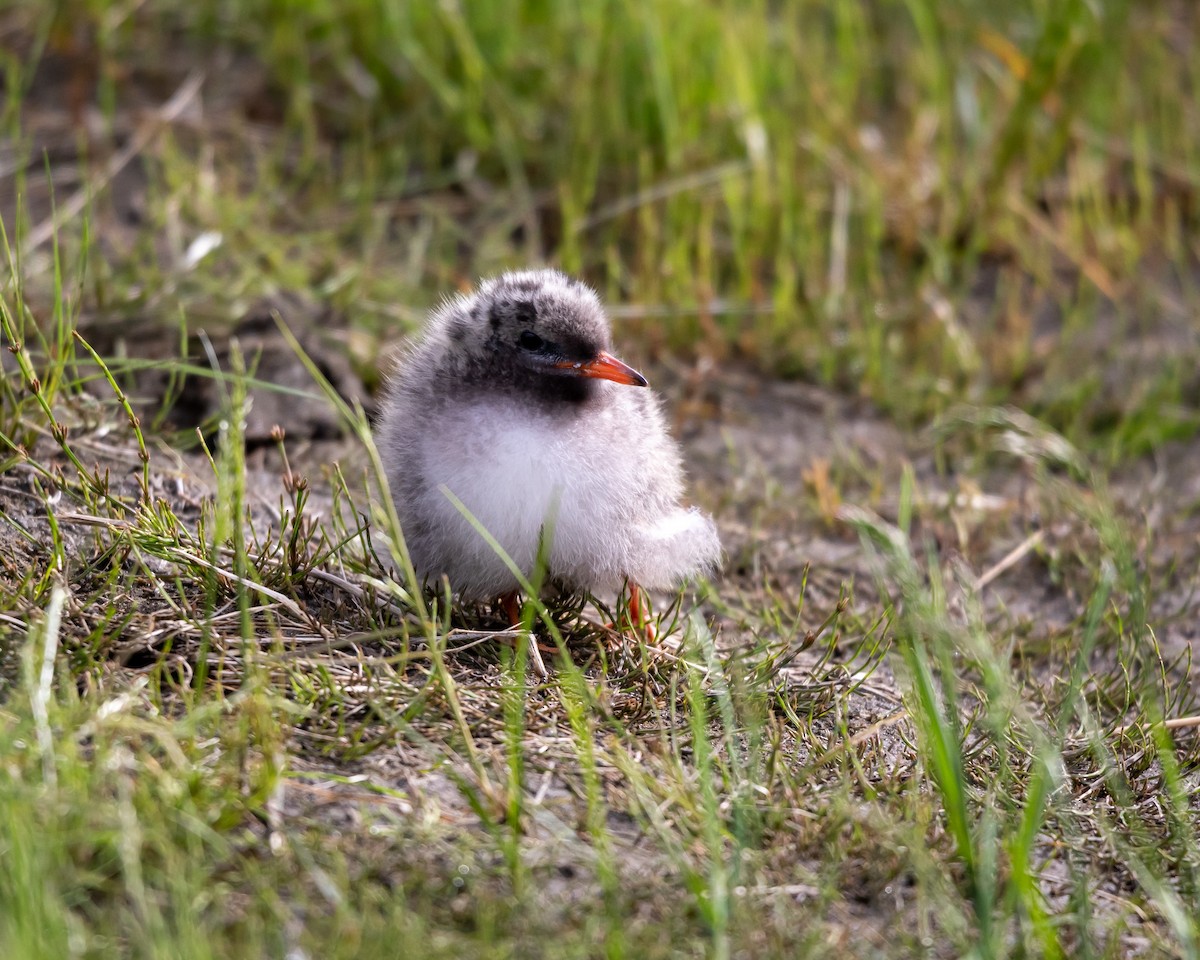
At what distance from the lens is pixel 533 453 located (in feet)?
9.80

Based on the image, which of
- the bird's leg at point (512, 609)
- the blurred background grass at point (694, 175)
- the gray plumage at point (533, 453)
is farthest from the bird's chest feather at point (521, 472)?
the blurred background grass at point (694, 175)

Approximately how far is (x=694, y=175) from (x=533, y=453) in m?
2.49

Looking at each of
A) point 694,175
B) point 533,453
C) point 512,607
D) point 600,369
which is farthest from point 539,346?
point 694,175

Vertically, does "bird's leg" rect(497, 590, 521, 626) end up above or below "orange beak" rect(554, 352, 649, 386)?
below

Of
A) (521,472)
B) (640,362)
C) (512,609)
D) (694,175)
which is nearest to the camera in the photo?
(521,472)

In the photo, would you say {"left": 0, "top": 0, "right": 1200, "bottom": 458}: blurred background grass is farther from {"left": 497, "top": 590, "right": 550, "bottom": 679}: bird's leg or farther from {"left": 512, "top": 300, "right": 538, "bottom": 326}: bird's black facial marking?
{"left": 497, "top": 590, "right": 550, "bottom": 679}: bird's leg

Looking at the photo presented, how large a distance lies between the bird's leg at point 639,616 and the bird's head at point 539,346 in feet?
1.51

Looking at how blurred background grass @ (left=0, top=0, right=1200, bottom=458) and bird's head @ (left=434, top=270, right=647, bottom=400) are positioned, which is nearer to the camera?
bird's head @ (left=434, top=270, right=647, bottom=400)

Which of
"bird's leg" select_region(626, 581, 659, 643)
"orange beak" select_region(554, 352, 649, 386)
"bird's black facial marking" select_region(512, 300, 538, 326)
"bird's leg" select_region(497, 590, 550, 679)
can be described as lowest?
"bird's leg" select_region(626, 581, 659, 643)

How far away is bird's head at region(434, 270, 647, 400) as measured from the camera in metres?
3.16

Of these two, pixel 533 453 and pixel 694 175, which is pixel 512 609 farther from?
pixel 694 175

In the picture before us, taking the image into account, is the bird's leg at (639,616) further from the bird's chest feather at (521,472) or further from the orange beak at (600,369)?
the orange beak at (600,369)

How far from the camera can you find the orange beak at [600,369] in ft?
10.4

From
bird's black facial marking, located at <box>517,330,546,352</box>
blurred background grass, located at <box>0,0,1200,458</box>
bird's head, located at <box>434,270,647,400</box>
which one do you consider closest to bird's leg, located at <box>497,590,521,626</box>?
bird's head, located at <box>434,270,647,400</box>
